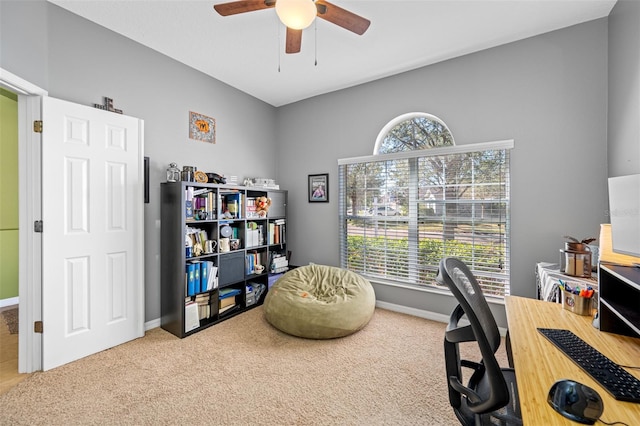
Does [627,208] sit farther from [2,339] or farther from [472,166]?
[2,339]

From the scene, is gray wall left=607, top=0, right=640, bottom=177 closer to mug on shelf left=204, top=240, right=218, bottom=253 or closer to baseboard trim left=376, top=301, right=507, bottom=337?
baseboard trim left=376, top=301, right=507, bottom=337

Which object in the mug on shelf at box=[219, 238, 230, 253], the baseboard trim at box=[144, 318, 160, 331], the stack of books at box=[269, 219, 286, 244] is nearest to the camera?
the baseboard trim at box=[144, 318, 160, 331]

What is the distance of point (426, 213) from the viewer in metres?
3.15

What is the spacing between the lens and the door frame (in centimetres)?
207

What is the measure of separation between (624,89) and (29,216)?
450cm

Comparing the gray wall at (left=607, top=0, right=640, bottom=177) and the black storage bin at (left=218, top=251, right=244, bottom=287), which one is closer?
the gray wall at (left=607, top=0, right=640, bottom=177)

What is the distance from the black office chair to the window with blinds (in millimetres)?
1806

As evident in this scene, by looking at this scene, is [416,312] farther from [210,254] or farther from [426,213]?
[210,254]

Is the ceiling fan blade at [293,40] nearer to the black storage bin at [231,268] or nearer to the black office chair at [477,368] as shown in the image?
the black office chair at [477,368]

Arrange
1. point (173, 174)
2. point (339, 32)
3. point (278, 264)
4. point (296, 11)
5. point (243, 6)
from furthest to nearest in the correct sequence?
point (278, 264) → point (173, 174) → point (339, 32) → point (243, 6) → point (296, 11)

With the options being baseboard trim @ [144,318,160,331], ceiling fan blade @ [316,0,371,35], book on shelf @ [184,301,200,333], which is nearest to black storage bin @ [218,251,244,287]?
book on shelf @ [184,301,200,333]

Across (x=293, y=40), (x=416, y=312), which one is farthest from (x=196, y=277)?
(x=416, y=312)

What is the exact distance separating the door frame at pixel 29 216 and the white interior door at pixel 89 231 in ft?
0.16

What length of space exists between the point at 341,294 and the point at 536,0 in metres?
3.02
